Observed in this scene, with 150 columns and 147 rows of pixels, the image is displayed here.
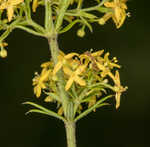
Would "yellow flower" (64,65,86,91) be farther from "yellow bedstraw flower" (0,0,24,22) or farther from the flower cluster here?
"yellow bedstraw flower" (0,0,24,22)

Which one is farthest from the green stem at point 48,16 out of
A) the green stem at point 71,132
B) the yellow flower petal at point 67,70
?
the green stem at point 71,132

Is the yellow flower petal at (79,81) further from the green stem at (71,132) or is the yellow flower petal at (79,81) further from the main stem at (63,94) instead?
the green stem at (71,132)

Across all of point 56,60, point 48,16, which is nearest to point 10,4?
point 48,16

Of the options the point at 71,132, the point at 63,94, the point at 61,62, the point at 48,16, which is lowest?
the point at 71,132

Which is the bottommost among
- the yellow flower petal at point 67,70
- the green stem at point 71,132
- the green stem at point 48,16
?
the green stem at point 71,132

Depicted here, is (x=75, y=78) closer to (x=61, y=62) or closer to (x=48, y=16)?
(x=61, y=62)

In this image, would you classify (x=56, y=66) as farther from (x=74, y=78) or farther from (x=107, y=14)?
(x=107, y=14)

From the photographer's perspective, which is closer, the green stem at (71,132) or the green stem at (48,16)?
the green stem at (48,16)

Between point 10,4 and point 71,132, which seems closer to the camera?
point 10,4

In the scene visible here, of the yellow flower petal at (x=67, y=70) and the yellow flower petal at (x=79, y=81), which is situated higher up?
the yellow flower petal at (x=67, y=70)

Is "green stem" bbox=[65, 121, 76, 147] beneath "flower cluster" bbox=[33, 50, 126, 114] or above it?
beneath

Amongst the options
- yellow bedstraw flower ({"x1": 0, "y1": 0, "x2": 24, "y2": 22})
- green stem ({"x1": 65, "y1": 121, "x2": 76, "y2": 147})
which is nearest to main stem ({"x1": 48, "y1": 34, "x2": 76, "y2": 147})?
green stem ({"x1": 65, "y1": 121, "x2": 76, "y2": 147})

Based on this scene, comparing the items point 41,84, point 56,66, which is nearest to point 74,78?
point 56,66
